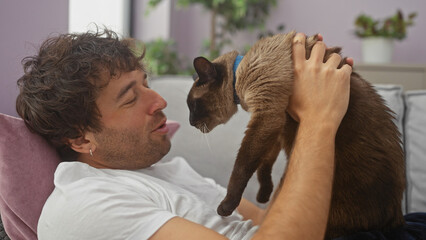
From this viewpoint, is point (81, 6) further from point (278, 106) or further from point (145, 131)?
point (278, 106)

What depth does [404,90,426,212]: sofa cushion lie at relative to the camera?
1.55m

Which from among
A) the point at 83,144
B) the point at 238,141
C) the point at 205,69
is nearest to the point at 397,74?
the point at 238,141

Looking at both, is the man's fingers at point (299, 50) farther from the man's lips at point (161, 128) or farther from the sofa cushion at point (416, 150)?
the sofa cushion at point (416, 150)

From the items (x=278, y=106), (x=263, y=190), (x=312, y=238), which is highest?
(x=278, y=106)

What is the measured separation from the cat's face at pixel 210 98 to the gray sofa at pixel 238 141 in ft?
1.39

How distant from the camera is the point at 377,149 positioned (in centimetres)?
105

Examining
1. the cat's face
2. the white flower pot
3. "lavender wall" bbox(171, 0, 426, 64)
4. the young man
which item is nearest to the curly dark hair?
the young man

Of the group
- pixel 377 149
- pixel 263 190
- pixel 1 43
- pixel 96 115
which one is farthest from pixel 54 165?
pixel 377 149

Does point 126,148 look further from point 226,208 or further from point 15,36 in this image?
point 15,36

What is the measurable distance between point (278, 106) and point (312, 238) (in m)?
0.39

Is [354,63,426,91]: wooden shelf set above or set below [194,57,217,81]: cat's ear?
below

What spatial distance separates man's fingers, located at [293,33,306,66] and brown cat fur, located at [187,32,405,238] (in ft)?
0.07

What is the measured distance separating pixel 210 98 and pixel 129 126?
1.04ft

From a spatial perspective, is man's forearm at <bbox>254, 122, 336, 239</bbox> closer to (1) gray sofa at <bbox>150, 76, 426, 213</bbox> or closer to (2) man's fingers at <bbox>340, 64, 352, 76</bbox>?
(2) man's fingers at <bbox>340, 64, 352, 76</bbox>
